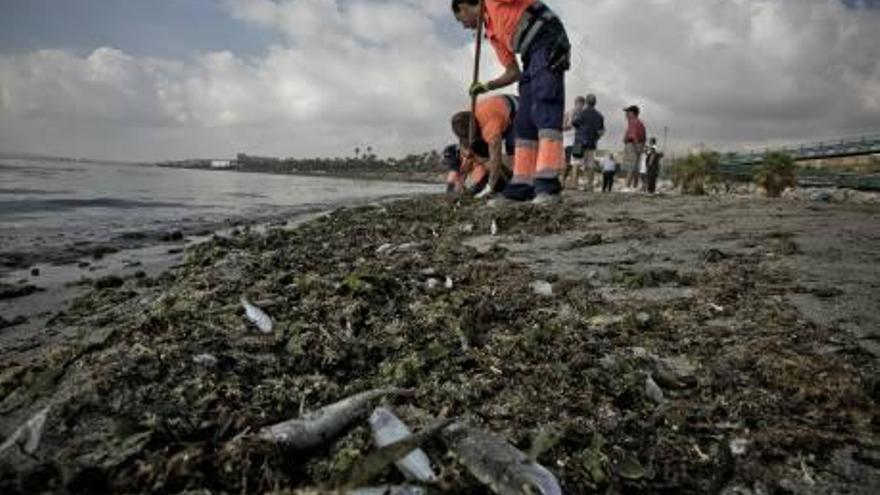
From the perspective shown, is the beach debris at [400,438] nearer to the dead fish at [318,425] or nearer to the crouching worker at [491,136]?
the dead fish at [318,425]

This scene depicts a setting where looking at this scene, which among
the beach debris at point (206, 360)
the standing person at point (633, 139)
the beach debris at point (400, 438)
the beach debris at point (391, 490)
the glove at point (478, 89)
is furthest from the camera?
the standing person at point (633, 139)

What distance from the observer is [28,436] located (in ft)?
6.07

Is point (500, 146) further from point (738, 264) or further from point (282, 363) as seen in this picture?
point (282, 363)

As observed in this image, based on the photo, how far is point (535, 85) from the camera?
6.95 m

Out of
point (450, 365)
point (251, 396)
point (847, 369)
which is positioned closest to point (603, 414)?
point (450, 365)

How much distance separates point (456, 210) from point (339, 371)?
7.08m

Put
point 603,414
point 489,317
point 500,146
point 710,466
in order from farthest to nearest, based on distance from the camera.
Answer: point 500,146 < point 489,317 < point 603,414 < point 710,466

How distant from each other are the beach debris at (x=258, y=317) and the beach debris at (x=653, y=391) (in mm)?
1749

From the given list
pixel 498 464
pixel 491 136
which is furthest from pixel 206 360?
pixel 491 136

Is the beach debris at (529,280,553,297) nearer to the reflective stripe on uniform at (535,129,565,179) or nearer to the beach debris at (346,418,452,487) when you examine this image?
the beach debris at (346,418,452,487)

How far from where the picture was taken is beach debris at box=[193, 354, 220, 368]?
2480 millimetres

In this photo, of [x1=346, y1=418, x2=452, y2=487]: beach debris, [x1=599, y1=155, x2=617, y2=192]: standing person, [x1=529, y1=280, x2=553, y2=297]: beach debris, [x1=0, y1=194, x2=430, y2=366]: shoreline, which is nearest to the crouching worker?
[x1=0, y1=194, x2=430, y2=366]: shoreline

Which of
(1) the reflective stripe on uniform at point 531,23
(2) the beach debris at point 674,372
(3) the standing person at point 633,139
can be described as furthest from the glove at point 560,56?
(3) the standing person at point 633,139

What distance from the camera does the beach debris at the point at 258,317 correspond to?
3.06 metres
